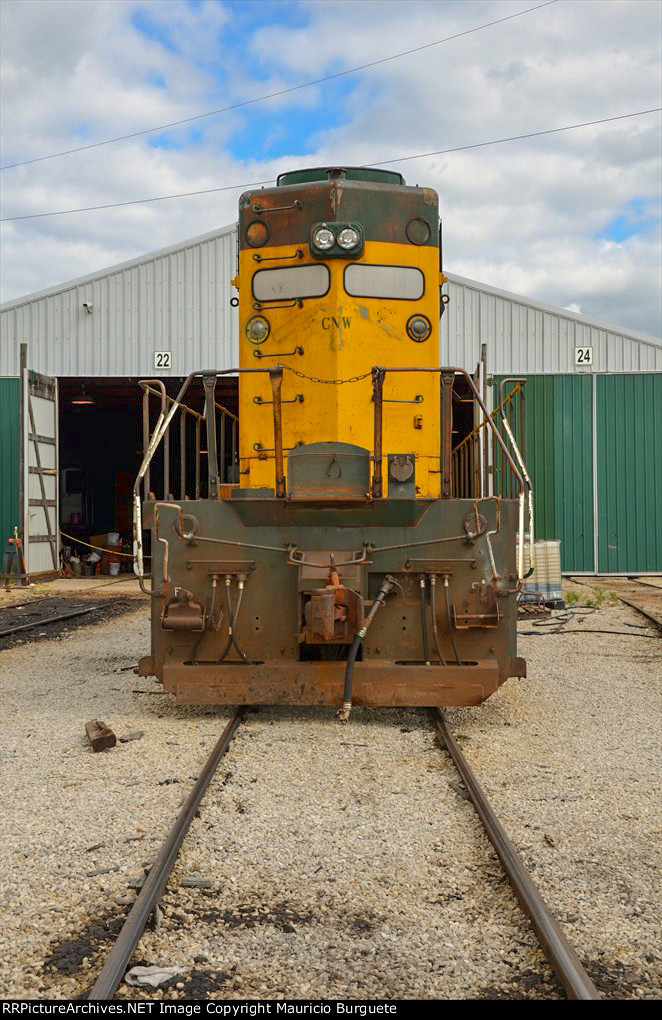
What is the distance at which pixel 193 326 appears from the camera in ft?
59.4

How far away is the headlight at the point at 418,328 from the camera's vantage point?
6.12m

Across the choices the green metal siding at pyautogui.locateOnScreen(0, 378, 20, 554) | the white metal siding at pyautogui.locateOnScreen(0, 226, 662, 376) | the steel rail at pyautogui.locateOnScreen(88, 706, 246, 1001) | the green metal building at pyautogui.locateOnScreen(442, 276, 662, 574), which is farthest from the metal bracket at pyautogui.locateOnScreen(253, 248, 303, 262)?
the green metal siding at pyautogui.locateOnScreen(0, 378, 20, 554)

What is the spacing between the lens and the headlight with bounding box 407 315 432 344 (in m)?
6.12

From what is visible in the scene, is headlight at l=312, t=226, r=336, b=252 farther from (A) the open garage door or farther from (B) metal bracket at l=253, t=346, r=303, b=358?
(A) the open garage door

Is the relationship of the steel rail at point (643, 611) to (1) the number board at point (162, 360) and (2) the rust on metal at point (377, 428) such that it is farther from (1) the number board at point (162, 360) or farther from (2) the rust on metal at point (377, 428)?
(1) the number board at point (162, 360)

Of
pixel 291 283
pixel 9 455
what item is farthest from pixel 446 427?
pixel 9 455

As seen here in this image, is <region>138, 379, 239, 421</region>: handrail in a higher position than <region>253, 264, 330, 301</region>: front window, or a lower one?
lower

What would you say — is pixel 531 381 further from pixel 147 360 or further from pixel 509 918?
pixel 509 918

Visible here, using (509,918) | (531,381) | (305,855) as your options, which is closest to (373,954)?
(509,918)

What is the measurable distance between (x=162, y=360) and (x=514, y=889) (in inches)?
647

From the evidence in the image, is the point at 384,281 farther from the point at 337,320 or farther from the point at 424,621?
the point at 424,621

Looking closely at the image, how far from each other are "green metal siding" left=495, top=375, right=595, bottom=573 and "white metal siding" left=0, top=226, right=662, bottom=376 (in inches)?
18.5

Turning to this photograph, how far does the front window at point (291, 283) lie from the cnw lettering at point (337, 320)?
0.60 ft

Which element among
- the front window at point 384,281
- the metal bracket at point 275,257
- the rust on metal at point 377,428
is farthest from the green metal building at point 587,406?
the rust on metal at point 377,428
